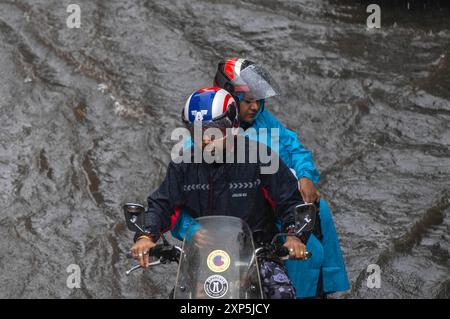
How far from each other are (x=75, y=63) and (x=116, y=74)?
1.91 ft

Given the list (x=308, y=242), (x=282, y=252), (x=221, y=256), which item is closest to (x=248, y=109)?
(x=308, y=242)

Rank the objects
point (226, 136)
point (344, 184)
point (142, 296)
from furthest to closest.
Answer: point (344, 184), point (142, 296), point (226, 136)

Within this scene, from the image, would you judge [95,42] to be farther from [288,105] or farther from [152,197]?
[152,197]

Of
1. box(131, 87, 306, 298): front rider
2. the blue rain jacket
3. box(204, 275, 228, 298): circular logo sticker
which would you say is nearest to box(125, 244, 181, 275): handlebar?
box(131, 87, 306, 298): front rider

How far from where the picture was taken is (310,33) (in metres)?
10.9

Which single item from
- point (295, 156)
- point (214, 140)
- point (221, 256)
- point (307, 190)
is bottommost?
point (307, 190)

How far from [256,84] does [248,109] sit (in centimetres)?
18

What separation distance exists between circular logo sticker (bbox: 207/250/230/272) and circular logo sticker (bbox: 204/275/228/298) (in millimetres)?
52

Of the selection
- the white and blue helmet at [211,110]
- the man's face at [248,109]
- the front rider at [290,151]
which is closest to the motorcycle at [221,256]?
the white and blue helmet at [211,110]

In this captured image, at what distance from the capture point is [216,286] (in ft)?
13.9

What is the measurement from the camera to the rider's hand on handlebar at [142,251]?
4680 millimetres

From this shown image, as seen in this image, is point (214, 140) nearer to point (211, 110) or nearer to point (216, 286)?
point (211, 110)

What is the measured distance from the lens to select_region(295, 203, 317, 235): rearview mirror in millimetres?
4715
